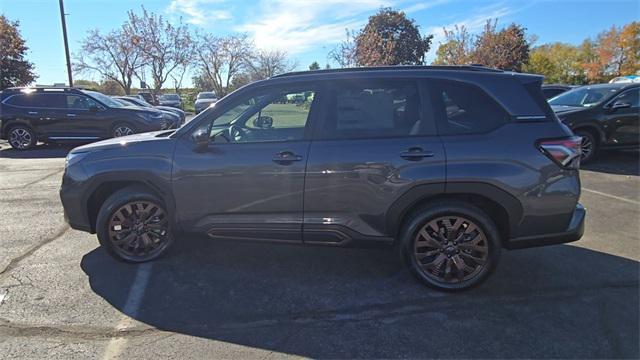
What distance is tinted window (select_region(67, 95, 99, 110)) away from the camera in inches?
456

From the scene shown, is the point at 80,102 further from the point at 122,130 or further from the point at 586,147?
the point at 586,147

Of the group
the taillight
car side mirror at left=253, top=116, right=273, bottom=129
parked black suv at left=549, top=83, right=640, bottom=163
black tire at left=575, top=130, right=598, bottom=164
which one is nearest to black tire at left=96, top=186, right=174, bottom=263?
car side mirror at left=253, top=116, right=273, bottom=129

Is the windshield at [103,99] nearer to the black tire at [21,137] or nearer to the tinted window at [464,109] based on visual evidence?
the black tire at [21,137]

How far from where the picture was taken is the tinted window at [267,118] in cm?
356

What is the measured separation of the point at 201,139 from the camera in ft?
11.5

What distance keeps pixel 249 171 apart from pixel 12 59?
30.2 meters

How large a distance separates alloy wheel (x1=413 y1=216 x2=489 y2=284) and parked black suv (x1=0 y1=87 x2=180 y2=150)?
10177 millimetres

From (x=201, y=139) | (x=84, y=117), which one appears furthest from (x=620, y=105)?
(x=84, y=117)

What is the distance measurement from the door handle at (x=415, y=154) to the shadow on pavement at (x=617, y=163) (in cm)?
681

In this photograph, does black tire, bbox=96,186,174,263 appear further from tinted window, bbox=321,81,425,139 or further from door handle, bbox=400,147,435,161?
door handle, bbox=400,147,435,161

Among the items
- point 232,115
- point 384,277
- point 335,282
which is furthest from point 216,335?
point 232,115

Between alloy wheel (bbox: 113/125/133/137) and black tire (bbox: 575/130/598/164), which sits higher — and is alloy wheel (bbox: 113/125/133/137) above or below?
above

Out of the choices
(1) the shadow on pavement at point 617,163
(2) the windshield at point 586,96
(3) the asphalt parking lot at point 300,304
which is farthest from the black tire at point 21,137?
(1) the shadow on pavement at point 617,163

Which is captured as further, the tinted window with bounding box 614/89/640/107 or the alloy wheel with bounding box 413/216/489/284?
the tinted window with bounding box 614/89/640/107
